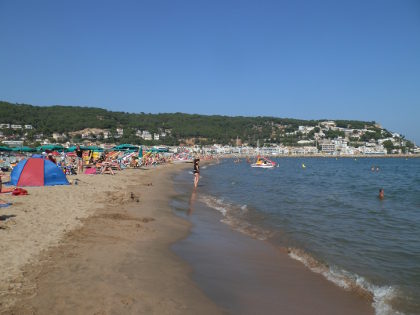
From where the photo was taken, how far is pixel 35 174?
1206 centimetres

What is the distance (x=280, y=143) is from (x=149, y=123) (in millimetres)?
68002

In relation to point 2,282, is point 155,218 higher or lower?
lower

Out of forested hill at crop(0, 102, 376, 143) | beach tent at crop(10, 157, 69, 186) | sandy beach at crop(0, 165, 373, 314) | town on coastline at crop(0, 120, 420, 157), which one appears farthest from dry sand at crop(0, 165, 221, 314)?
forested hill at crop(0, 102, 376, 143)

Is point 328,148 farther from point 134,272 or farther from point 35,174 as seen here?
point 134,272

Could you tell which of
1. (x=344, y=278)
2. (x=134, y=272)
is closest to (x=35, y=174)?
(x=134, y=272)

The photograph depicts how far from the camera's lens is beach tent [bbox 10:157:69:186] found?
11.9 meters

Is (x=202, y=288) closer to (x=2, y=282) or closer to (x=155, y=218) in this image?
(x=2, y=282)

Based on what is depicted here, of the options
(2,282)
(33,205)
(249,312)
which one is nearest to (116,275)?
(2,282)

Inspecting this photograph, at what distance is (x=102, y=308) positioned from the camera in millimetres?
3395

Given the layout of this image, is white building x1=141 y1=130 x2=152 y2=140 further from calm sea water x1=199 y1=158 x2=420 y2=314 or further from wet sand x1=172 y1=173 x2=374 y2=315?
wet sand x1=172 y1=173 x2=374 y2=315

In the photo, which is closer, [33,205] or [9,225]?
[9,225]

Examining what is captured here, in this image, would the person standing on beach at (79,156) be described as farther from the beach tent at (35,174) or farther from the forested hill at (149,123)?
the forested hill at (149,123)

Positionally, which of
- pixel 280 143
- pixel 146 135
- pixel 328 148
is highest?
pixel 146 135

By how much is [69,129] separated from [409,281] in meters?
108
